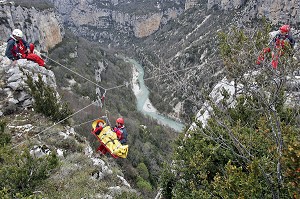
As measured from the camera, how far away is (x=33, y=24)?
48.4 metres

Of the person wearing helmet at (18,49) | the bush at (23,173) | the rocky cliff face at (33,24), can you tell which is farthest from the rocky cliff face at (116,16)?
the bush at (23,173)

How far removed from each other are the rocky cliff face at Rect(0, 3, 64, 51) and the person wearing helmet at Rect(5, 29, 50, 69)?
26.0m

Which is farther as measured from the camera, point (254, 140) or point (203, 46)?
point (203, 46)

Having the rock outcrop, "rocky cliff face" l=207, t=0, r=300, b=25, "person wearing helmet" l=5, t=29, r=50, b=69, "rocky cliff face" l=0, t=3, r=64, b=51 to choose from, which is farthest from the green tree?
"rocky cliff face" l=207, t=0, r=300, b=25

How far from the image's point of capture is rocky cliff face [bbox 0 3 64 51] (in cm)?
3666

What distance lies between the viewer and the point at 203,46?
204 feet

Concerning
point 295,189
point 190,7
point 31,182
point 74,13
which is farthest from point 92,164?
point 74,13

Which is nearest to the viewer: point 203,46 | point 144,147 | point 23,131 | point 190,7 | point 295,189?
point 295,189

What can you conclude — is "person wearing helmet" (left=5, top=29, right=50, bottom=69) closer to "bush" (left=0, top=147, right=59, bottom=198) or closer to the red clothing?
the red clothing

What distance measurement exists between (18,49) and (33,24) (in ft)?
139

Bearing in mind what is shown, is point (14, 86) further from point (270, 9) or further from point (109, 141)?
point (270, 9)

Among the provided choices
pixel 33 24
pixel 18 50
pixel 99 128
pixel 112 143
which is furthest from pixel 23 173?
pixel 33 24

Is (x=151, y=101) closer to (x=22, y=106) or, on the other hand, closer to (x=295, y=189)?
(x=22, y=106)

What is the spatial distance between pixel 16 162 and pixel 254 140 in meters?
4.47
